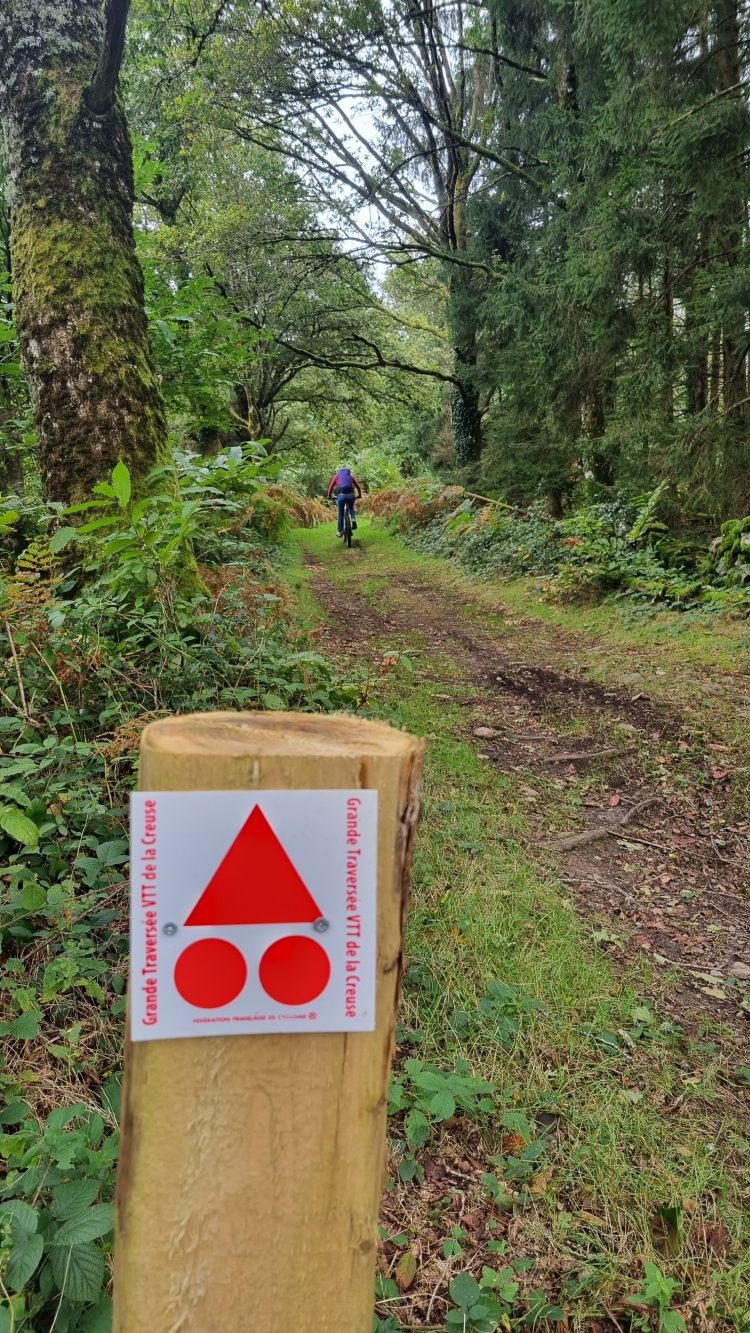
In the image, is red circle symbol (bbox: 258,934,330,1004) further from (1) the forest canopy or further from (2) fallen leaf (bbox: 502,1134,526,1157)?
(1) the forest canopy

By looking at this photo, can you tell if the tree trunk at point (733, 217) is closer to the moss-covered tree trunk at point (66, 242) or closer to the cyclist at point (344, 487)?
the moss-covered tree trunk at point (66, 242)

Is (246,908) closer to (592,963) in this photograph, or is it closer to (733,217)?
(592,963)

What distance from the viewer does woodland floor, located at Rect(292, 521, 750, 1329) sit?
1.62 meters

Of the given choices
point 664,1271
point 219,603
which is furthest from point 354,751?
point 219,603

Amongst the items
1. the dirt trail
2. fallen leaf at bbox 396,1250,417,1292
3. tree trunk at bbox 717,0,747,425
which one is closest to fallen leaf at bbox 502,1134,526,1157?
fallen leaf at bbox 396,1250,417,1292

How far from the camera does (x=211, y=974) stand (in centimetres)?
79

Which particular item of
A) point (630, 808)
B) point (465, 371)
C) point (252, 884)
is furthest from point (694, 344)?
point (252, 884)

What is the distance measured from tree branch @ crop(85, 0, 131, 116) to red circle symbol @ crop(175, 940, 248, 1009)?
12.9 feet

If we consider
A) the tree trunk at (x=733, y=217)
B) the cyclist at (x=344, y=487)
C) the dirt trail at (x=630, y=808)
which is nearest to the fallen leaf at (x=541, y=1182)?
the dirt trail at (x=630, y=808)

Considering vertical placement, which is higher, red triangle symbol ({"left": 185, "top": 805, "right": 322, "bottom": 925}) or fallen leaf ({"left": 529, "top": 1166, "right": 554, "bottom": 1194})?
red triangle symbol ({"left": 185, "top": 805, "right": 322, "bottom": 925})

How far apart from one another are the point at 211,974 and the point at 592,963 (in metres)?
2.21

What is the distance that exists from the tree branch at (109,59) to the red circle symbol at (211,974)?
12.9 ft

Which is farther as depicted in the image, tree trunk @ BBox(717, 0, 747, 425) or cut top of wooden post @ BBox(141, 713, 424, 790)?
tree trunk @ BBox(717, 0, 747, 425)

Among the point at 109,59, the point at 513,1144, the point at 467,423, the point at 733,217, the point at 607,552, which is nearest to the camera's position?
the point at 513,1144
